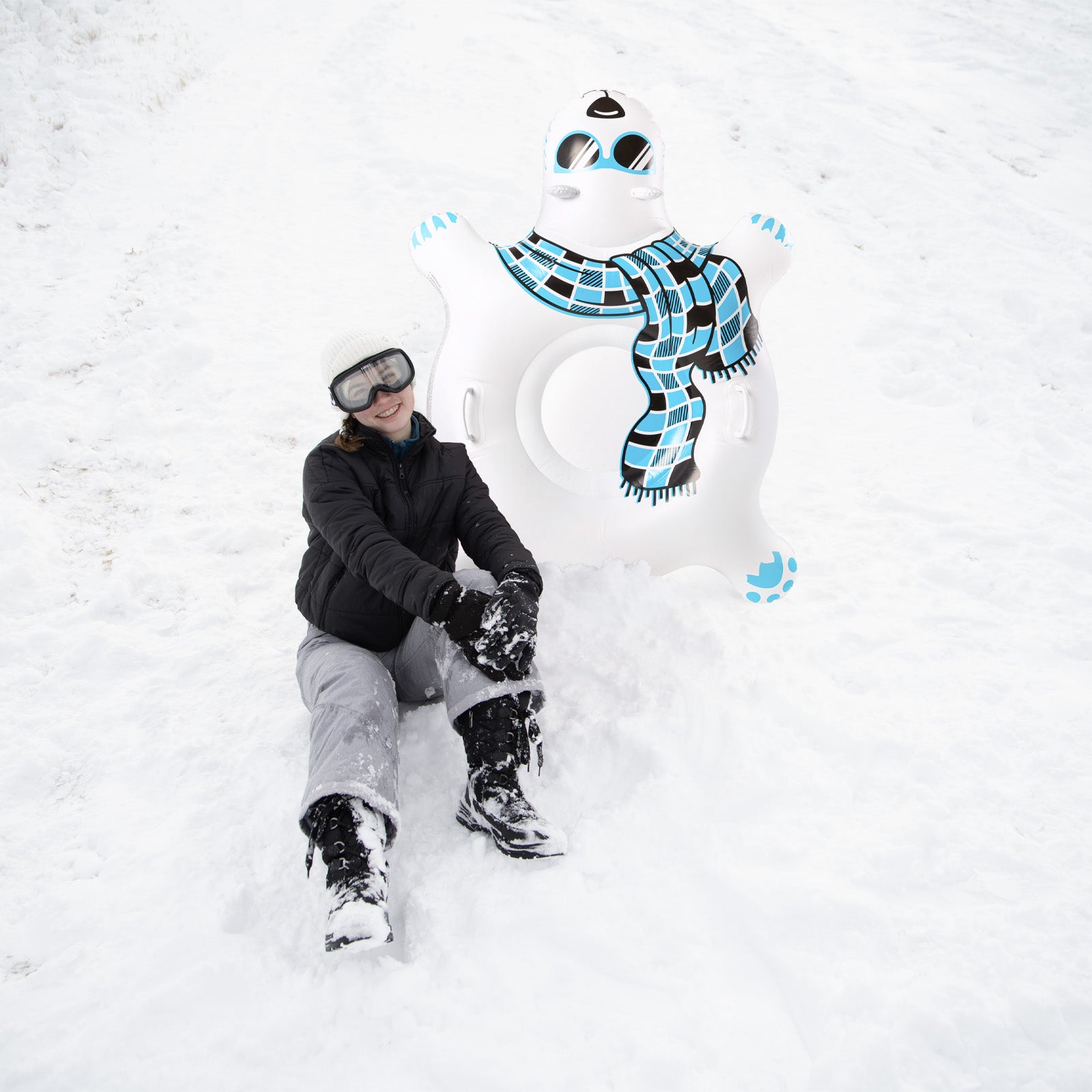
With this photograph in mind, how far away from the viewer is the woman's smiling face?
1.89 metres

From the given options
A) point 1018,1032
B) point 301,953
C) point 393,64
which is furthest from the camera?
point 393,64

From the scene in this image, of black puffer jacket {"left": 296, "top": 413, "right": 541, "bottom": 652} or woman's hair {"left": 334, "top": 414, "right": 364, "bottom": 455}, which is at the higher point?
woman's hair {"left": 334, "top": 414, "right": 364, "bottom": 455}

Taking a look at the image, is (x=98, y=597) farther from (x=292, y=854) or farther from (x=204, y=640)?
(x=292, y=854)

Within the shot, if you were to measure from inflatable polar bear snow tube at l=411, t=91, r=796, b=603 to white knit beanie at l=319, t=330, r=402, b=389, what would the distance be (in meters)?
0.45

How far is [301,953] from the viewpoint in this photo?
1541mm

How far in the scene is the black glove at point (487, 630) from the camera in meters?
1.71

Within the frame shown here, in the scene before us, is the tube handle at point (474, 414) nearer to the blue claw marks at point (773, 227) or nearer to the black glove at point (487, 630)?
the black glove at point (487, 630)

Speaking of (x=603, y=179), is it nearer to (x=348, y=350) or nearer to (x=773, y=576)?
(x=348, y=350)

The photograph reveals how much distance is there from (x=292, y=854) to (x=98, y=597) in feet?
3.74

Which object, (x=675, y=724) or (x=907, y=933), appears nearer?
(x=907, y=933)

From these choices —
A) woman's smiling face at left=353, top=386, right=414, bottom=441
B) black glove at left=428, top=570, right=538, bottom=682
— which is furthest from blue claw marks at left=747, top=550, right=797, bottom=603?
woman's smiling face at left=353, top=386, right=414, bottom=441

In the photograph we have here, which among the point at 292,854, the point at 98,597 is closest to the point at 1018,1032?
the point at 292,854

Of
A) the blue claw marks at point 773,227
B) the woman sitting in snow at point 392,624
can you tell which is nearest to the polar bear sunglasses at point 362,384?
the woman sitting in snow at point 392,624

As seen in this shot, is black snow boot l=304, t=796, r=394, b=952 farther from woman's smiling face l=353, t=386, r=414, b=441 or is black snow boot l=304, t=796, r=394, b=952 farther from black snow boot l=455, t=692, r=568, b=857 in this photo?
woman's smiling face l=353, t=386, r=414, b=441
